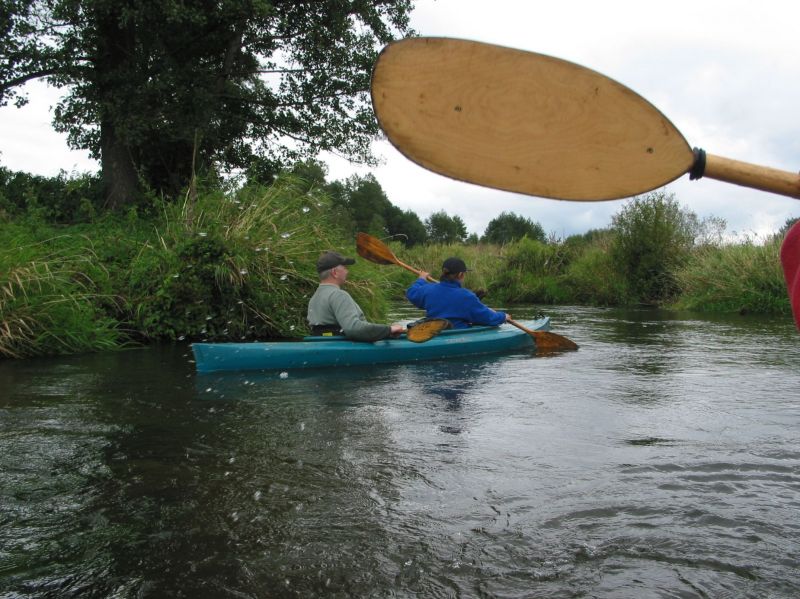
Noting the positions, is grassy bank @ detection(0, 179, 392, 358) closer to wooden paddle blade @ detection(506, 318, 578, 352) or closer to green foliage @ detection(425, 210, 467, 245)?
wooden paddle blade @ detection(506, 318, 578, 352)

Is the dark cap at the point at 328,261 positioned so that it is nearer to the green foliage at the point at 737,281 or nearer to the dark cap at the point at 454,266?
the dark cap at the point at 454,266

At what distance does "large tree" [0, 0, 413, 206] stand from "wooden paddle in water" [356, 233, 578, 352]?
3.57 metres

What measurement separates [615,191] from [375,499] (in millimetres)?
1640

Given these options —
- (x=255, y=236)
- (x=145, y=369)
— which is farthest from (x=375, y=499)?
(x=255, y=236)

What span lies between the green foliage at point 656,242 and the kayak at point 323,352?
42.2 ft

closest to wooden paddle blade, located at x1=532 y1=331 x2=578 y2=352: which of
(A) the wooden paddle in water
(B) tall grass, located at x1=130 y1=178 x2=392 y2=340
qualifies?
(A) the wooden paddle in water

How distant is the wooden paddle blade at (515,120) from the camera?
2.05 meters

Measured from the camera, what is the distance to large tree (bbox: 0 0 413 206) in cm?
1141

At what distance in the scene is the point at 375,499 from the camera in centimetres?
303

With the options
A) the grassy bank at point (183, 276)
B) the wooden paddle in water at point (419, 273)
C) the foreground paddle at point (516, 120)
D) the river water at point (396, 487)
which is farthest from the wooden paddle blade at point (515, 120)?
the grassy bank at point (183, 276)

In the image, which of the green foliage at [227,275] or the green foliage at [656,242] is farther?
the green foliage at [656,242]

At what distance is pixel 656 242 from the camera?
19172 mm

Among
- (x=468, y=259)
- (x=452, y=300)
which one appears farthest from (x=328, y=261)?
(x=468, y=259)

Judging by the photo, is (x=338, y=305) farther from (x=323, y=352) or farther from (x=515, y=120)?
(x=515, y=120)
